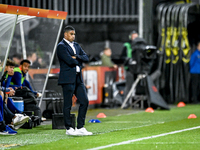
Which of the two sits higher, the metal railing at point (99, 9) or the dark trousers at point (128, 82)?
the metal railing at point (99, 9)

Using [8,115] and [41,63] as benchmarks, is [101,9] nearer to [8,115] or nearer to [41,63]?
[41,63]

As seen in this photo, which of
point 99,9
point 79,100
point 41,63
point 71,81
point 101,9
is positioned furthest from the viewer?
point 101,9

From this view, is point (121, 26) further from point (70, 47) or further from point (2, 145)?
point (2, 145)

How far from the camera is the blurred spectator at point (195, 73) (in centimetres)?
1830

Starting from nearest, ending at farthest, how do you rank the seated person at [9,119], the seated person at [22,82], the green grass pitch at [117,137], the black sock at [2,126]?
the green grass pitch at [117,137], the black sock at [2,126], the seated person at [9,119], the seated person at [22,82]

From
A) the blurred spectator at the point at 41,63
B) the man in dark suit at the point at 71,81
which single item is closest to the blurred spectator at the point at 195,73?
the blurred spectator at the point at 41,63

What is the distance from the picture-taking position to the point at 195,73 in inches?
731

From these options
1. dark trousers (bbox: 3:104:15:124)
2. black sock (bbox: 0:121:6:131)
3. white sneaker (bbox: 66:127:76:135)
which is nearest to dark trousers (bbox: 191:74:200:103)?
dark trousers (bbox: 3:104:15:124)

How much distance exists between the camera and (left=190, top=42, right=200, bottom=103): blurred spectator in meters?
18.3

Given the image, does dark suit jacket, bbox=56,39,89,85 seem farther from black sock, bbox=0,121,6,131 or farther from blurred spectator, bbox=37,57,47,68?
blurred spectator, bbox=37,57,47,68

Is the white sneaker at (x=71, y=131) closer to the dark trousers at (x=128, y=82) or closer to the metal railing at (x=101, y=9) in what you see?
the dark trousers at (x=128, y=82)

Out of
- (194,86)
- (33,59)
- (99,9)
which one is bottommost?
(194,86)

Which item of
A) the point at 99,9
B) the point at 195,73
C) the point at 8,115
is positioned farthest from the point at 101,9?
the point at 8,115

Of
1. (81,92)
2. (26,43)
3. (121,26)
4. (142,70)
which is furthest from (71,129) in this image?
(121,26)
